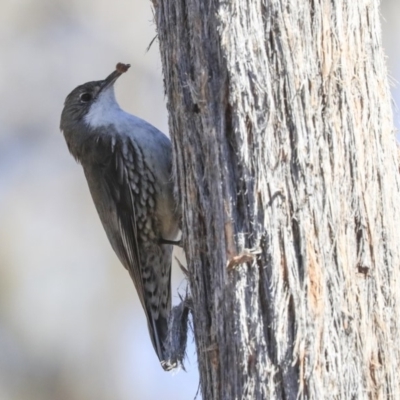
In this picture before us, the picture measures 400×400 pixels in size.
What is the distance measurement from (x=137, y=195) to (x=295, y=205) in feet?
7.76

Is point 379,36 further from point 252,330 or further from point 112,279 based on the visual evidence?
point 112,279

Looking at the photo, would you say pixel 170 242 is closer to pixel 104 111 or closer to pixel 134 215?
pixel 134 215

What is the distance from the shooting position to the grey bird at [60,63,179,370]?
5184mm

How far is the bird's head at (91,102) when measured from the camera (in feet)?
18.5

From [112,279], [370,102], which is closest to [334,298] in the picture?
[370,102]

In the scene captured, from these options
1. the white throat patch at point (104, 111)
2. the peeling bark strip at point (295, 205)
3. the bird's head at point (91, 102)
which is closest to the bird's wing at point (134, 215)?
the white throat patch at point (104, 111)

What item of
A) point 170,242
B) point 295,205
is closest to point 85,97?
point 170,242

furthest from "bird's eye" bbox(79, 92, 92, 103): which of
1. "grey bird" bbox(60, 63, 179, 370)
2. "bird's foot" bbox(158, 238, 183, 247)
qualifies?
"bird's foot" bbox(158, 238, 183, 247)

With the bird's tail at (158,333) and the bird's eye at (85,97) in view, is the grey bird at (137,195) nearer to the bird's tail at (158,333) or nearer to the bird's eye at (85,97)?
the bird's tail at (158,333)

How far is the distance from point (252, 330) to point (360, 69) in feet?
3.56

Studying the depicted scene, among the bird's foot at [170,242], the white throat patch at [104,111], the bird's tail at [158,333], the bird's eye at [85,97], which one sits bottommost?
the bird's tail at [158,333]

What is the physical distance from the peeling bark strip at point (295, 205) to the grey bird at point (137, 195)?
71.8 inches

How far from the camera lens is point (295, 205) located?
307 cm

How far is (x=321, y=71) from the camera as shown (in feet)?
10.4
